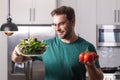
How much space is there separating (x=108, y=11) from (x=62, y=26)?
3065 millimetres

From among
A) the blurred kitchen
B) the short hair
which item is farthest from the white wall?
the short hair

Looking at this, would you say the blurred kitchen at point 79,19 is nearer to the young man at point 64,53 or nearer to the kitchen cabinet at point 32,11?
the kitchen cabinet at point 32,11

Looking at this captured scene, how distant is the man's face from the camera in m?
→ 2.06

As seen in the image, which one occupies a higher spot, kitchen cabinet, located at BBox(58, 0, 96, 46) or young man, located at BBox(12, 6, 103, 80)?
kitchen cabinet, located at BBox(58, 0, 96, 46)

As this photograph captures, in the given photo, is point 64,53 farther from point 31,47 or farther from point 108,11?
point 108,11

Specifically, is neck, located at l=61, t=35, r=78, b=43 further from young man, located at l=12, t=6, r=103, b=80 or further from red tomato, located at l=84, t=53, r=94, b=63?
red tomato, located at l=84, t=53, r=94, b=63

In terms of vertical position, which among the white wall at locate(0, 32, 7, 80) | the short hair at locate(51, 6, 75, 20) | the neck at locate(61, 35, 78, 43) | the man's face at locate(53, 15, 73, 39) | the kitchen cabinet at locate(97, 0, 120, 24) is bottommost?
the white wall at locate(0, 32, 7, 80)

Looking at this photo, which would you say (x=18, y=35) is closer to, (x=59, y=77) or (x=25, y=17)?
(x=25, y=17)

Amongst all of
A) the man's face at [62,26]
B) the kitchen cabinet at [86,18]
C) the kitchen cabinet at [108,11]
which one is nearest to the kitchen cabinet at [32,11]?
the kitchen cabinet at [86,18]

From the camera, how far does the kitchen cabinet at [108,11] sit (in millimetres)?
4984

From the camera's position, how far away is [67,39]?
2211 millimetres

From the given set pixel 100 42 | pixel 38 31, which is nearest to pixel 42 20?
pixel 38 31

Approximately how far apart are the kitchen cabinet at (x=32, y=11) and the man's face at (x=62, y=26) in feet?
9.20

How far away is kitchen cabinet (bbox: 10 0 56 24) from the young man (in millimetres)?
2720
